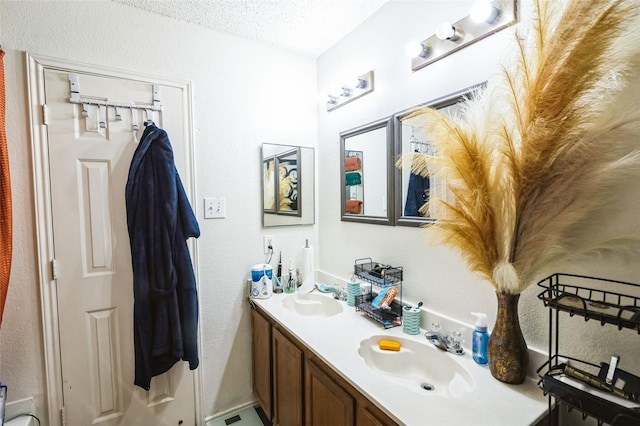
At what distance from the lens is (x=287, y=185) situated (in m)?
2.05

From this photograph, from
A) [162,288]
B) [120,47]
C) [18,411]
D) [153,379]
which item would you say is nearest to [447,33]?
[120,47]

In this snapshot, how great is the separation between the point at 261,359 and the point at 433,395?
1179mm

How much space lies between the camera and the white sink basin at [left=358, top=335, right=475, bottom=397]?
113 centimetres

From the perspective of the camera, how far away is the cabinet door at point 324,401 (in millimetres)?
1055

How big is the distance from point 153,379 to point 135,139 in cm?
138

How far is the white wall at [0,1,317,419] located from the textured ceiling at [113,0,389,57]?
7 cm

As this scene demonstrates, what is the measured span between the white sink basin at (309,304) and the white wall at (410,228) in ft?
0.75

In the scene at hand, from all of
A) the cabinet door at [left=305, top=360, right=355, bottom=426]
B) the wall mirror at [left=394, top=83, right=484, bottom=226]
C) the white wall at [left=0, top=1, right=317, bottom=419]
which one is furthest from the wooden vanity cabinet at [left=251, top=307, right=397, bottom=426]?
the wall mirror at [left=394, top=83, right=484, bottom=226]

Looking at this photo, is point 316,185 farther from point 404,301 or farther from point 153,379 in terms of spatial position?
point 153,379

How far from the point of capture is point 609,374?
768mm

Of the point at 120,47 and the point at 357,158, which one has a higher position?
the point at 120,47

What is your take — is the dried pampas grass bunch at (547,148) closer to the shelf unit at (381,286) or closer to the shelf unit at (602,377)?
the shelf unit at (602,377)

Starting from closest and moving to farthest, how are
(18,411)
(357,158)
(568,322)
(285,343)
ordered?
1. (568,322)
2. (18,411)
3. (285,343)
4. (357,158)

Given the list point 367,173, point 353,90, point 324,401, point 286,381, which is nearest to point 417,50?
point 353,90
